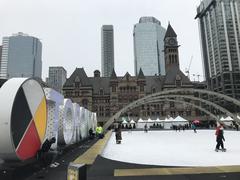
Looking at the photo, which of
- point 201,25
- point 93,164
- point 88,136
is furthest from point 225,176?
point 201,25

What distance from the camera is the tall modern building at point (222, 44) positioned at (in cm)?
14300

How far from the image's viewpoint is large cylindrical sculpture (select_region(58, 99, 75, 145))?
14.9 metres

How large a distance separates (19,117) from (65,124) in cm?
795

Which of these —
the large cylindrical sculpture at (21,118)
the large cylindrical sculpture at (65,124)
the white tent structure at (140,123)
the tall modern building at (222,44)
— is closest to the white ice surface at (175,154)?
the large cylindrical sculpture at (65,124)

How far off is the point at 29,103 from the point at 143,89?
89213 mm

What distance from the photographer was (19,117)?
26.1ft

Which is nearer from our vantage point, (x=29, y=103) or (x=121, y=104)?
(x=29, y=103)

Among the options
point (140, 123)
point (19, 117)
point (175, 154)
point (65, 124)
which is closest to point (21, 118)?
point (19, 117)

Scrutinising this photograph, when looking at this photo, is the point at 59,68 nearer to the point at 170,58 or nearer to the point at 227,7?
the point at 170,58

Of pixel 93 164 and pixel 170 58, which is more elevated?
pixel 170 58

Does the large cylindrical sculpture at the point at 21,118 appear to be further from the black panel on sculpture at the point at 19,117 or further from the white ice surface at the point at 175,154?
the white ice surface at the point at 175,154

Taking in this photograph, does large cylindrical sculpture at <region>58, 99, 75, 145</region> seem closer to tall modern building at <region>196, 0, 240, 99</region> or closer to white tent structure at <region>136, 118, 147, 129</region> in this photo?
white tent structure at <region>136, 118, 147, 129</region>

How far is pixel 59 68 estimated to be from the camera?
193m

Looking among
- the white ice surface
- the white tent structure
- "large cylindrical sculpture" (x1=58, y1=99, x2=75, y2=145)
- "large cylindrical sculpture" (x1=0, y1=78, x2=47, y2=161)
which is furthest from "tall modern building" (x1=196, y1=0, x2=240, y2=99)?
"large cylindrical sculpture" (x1=0, y1=78, x2=47, y2=161)
